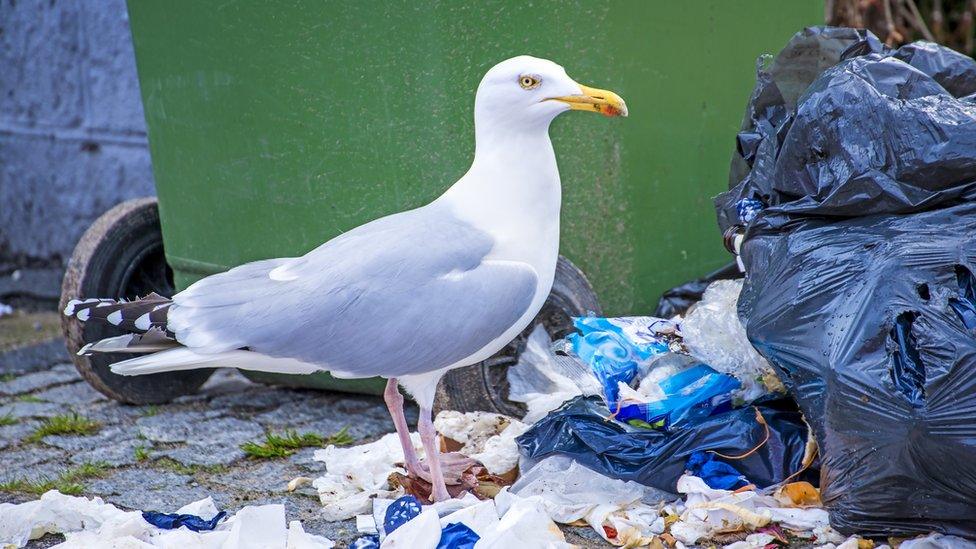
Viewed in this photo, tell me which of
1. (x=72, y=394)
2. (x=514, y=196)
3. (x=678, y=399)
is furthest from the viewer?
(x=72, y=394)

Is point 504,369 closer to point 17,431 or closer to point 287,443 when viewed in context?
point 287,443

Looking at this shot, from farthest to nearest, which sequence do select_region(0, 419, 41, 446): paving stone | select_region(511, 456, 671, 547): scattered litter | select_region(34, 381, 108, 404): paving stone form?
select_region(34, 381, 108, 404): paving stone → select_region(0, 419, 41, 446): paving stone → select_region(511, 456, 671, 547): scattered litter

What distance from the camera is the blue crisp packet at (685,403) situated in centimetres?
274

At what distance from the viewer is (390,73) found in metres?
3.10

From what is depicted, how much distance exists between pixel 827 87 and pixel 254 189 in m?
1.73

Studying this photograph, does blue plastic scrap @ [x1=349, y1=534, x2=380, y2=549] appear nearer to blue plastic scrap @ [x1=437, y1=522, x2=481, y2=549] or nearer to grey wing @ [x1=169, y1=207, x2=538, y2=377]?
blue plastic scrap @ [x1=437, y1=522, x2=481, y2=549]

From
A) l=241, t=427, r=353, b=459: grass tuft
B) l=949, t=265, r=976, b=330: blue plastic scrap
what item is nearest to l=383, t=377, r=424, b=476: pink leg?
l=241, t=427, r=353, b=459: grass tuft

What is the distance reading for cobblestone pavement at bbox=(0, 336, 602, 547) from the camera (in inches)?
111

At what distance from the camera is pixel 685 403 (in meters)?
2.74

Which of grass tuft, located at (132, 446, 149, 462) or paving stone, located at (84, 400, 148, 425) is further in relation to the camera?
paving stone, located at (84, 400, 148, 425)

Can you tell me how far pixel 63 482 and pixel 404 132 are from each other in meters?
1.31

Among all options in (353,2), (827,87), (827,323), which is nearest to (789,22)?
(827,87)

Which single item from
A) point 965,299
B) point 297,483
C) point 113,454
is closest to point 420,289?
point 297,483

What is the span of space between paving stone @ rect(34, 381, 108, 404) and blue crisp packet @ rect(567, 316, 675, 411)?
1919 millimetres
